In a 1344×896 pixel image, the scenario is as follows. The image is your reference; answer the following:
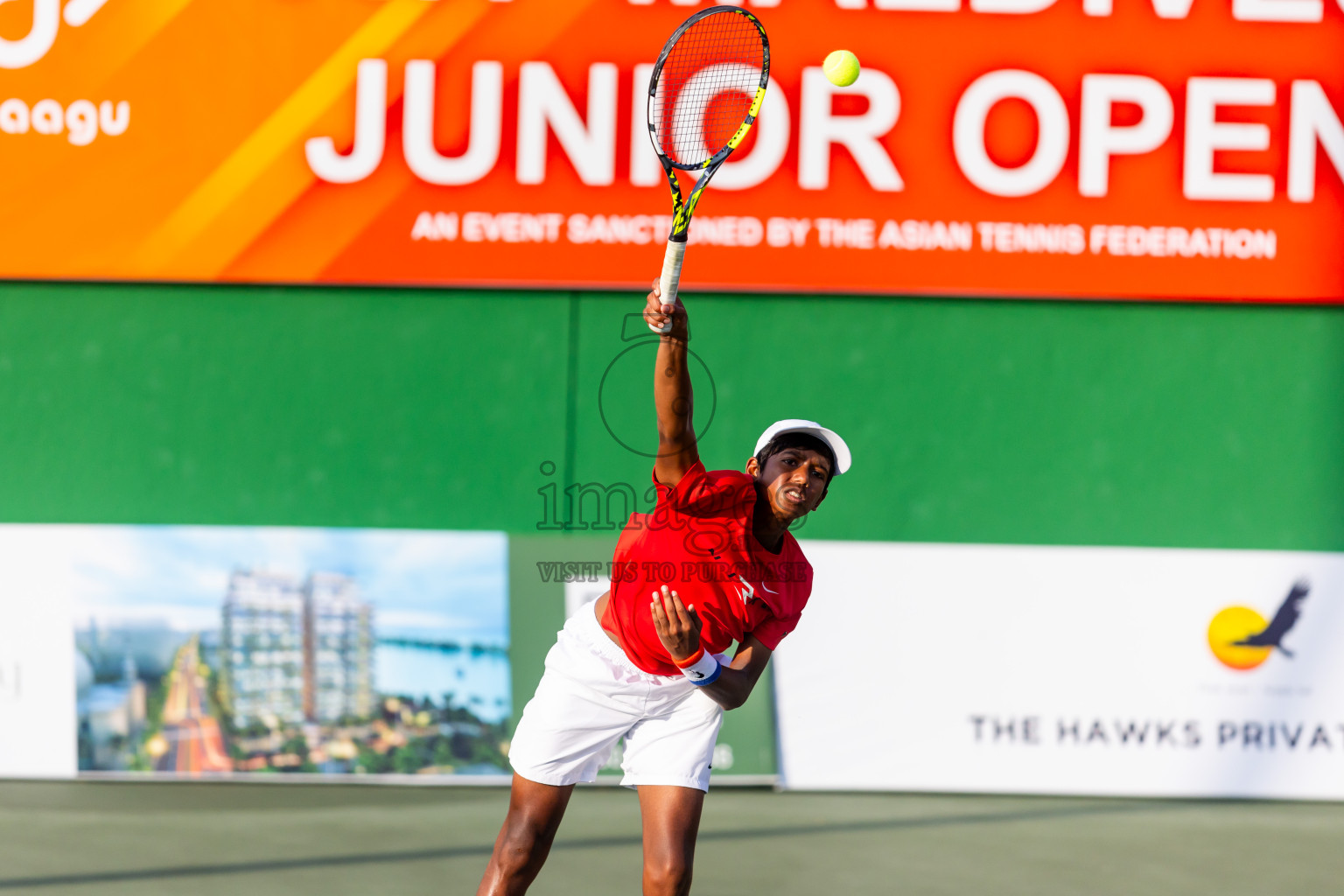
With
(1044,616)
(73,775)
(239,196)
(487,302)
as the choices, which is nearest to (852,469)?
(1044,616)

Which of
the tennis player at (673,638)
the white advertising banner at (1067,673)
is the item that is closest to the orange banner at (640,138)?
the white advertising banner at (1067,673)

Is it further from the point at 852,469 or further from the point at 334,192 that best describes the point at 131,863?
the point at 852,469

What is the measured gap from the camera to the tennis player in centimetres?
295

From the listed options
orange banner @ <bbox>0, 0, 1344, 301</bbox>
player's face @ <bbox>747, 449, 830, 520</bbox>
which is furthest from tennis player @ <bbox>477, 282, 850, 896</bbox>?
orange banner @ <bbox>0, 0, 1344, 301</bbox>

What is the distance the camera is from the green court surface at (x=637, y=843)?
4.42 metres

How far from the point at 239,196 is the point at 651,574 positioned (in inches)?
155

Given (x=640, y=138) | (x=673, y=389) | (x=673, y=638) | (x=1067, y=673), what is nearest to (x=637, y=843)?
(x=1067, y=673)

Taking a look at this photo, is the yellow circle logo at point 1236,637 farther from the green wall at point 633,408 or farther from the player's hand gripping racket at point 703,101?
the player's hand gripping racket at point 703,101

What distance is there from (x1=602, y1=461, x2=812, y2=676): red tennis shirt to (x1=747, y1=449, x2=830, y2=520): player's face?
71 millimetres

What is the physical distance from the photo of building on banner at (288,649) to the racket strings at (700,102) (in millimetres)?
2412

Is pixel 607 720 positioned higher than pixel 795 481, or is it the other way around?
pixel 795 481

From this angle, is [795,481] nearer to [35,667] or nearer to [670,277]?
[670,277]

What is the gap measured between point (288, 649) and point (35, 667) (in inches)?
43.8

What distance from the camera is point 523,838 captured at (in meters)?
3.09
